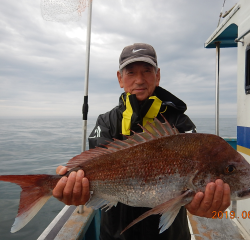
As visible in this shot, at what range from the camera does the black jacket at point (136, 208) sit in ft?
7.06

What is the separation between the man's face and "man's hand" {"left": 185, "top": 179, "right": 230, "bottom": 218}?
4.71 feet

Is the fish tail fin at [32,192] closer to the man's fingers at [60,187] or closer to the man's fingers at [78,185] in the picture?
the man's fingers at [60,187]

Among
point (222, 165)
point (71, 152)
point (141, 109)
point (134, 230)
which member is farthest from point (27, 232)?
point (71, 152)

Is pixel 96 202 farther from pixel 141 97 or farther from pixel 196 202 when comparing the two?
pixel 141 97

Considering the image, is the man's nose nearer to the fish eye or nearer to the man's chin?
the man's chin

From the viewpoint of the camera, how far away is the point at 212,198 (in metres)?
1.54

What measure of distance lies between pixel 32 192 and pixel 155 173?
1.19m

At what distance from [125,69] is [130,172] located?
5.00 feet

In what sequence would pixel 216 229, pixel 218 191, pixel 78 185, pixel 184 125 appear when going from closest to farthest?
pixel 218 191
pixel 78 185
pixel 184 125
pixel 216 229

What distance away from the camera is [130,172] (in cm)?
171

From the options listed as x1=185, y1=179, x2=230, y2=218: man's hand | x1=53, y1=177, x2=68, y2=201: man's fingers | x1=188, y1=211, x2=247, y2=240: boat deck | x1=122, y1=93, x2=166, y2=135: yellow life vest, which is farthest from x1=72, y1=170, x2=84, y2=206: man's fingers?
x1=188, y1=211, x2=247, y2=240: boat deck

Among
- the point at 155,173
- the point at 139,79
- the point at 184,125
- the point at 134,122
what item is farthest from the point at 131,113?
the point at 155,173

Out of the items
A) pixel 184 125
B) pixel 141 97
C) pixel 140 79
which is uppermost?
pixel 140 79

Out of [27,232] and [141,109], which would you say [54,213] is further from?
[141,109]
